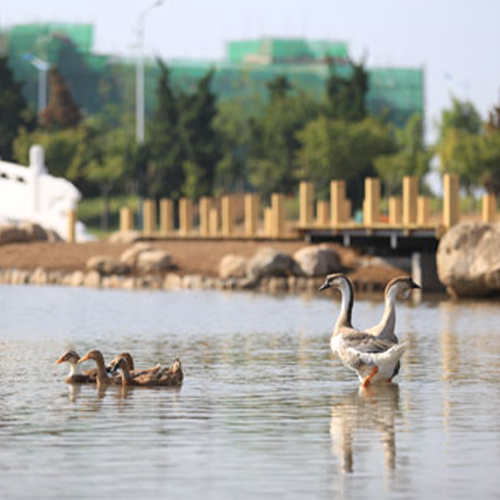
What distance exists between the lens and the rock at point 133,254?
58.4m

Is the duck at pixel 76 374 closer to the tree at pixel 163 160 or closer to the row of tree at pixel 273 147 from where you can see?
the row of tree at pixel 273 147

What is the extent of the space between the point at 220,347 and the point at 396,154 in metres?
57.4

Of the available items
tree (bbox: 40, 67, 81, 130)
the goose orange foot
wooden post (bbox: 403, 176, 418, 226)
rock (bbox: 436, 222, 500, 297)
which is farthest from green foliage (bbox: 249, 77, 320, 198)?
the goose orange foot

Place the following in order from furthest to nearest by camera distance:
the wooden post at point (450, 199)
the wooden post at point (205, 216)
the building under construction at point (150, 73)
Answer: the building under construction at point (150, 73)
the wooden post at point (205, 216)
the wooden post at point (450, 199)

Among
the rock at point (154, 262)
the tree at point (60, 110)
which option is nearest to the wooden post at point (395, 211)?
the rock at point (154, 262)

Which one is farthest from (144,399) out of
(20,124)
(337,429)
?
(20,124)

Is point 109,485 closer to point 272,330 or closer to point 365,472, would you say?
point 365,472

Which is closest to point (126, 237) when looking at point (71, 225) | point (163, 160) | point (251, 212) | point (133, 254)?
point (71, 225)

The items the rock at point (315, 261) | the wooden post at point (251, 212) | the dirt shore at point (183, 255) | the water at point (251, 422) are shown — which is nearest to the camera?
the water at point (251, 422)

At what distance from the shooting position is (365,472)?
44.3ft

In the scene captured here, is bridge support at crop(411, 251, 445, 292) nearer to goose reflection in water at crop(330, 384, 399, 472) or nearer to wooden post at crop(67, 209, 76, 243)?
wooden post at crop(67, 209, 76, 243)

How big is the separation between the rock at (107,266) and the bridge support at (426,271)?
12.0 m

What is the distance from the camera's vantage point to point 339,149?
262 ft

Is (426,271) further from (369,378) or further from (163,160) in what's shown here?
(163,160)
